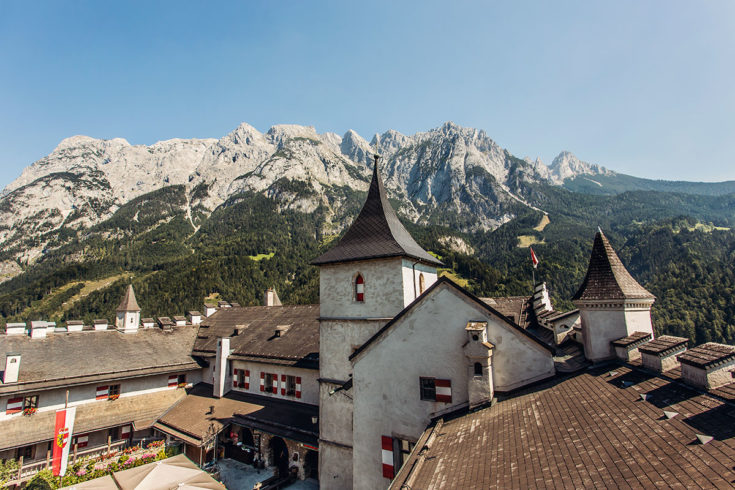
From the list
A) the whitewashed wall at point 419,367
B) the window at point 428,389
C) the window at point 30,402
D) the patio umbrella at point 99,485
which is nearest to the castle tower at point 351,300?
the whitewashed wall at point 419,367

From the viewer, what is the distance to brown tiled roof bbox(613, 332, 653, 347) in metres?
9.62

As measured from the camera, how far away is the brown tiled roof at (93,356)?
2152cm

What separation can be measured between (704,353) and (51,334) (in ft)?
116

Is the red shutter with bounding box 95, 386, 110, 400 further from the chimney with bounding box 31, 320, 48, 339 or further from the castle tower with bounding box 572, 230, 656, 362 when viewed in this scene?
the castle tower with bounding box 572, 230, 656, 362

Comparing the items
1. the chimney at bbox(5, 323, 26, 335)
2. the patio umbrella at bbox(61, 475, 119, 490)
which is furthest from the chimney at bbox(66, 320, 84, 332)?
the patio umbrella at bbox(61, 475, 119, 490)

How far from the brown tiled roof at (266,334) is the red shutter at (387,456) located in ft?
29.5

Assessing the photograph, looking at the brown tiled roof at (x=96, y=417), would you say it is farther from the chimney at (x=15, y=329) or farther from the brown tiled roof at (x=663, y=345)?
the brown tiled roof at (x=663, y=345)

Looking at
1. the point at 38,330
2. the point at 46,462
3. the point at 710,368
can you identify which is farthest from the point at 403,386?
the point at 38,330

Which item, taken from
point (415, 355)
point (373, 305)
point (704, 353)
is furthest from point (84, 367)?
point (704, 353)

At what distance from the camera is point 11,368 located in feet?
65.0

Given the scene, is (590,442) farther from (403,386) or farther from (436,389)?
(403,386)

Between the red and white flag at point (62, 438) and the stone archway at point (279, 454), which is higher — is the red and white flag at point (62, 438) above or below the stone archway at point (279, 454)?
above

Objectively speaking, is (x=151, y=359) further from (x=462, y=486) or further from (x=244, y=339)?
(x=462, y=486)

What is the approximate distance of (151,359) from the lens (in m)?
26.6
